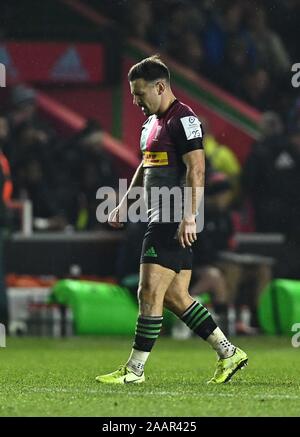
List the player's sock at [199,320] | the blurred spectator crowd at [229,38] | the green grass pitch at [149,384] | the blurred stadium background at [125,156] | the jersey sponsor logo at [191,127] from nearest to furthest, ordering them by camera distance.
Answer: the green grass pitch at [149,384] < the jersey sponsor logo at [191,127] < the player's sock at [199,320] < the blurred stadium background at [125,156] < the blurred spectator crowd at [229,38]

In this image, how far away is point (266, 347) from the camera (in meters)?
13.5

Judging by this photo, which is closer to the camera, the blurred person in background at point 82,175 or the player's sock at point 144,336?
the player's sock at point 144,336

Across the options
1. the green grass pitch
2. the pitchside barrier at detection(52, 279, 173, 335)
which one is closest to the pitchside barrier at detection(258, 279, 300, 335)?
the pitchside barrier at detection(52, 279, 173, 335)

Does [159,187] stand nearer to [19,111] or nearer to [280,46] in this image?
[19,111]

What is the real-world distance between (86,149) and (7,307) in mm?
3001

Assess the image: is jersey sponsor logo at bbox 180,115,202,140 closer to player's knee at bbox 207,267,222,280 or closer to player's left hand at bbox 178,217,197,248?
player's left hand at bbox 178,217,197,248

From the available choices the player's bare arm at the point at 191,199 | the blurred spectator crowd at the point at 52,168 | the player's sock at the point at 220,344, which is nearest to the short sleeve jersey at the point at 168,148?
the player's bare arm at the point at 191,199

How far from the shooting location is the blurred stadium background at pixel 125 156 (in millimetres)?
15102

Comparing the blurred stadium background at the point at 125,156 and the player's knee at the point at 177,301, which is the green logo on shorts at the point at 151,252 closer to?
the player's knee at the point at 177,301

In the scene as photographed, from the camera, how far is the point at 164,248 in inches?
336

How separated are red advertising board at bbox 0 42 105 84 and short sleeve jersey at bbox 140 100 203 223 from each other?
9.77 metres

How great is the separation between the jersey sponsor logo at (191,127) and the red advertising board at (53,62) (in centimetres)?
990

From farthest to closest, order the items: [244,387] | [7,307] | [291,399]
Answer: [7,307] → [244,387] → [291,399]

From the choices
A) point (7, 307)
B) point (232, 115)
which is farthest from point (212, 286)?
point (232, 115)
